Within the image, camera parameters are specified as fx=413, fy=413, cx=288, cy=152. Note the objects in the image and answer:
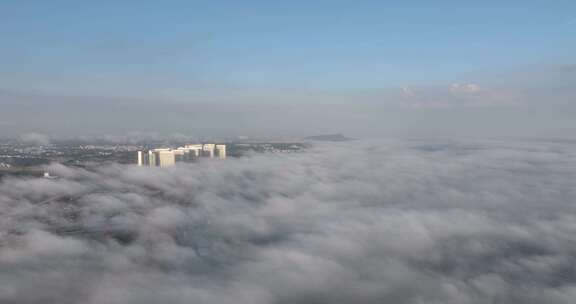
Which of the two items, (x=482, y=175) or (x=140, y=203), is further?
(x=482, y=175)

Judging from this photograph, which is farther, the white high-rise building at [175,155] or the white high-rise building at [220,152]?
the white high-rise building at [220,152]

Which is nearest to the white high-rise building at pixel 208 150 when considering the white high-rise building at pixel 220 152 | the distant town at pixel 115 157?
the distant town at pixel 115 157

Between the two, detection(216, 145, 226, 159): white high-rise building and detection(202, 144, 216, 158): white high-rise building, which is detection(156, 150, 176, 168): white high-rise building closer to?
detection(202, 144, 216, 158): white high-rise building

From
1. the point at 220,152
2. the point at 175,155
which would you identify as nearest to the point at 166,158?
the point at 175,155

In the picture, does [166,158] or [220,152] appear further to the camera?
[220,152]

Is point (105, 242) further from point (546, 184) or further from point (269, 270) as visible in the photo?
point (546, 184)

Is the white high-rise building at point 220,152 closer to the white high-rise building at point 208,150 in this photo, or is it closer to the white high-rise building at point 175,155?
the white high-rise building at point 175,155

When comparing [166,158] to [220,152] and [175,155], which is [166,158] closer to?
[175,155]

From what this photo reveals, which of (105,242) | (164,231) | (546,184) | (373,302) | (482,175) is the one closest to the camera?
(373,302)

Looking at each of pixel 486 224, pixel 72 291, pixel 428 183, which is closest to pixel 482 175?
pixel 428 183

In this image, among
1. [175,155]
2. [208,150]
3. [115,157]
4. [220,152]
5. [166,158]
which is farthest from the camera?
[208,150]

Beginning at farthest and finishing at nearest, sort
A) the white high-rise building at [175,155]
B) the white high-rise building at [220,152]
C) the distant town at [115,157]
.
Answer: the white high-rise building at [220,152], the white high-rise building at [175,155], the distant town at [115,157]
